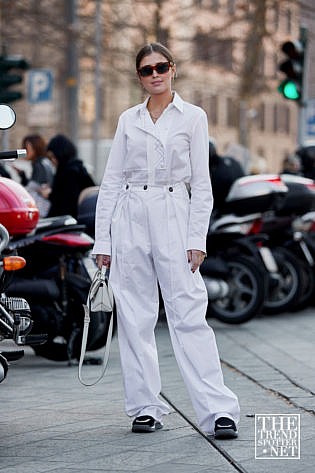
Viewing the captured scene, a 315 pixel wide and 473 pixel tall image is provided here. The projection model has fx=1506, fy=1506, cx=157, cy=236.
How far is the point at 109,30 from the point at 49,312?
2912 centimetres

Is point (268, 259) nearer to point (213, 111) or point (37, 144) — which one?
point (37, 144)

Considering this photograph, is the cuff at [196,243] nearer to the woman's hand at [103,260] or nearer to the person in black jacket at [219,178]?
the woman's hand at [103,260]

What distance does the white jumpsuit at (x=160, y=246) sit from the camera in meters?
6.94

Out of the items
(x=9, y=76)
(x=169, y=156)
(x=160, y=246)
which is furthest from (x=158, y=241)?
(x=9, y=76)

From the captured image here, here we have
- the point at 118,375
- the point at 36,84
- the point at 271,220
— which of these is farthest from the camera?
the point at 36,84

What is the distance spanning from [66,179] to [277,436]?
19.2 ft

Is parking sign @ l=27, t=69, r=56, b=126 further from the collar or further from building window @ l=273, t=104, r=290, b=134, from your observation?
building window @ l=273, t=104, r=290, b=134

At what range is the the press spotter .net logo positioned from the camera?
6371 mm

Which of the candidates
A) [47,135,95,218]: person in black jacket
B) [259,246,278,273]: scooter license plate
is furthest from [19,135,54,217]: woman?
[259,246,278,273]: scooter license plate

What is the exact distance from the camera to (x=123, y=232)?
7.06 metres

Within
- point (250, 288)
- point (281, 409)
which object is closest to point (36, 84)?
point (250, 288)

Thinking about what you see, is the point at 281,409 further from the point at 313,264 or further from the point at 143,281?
the point at 313,264

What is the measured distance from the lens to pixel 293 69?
62.8ft

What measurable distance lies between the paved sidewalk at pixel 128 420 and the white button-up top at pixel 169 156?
0.90m
